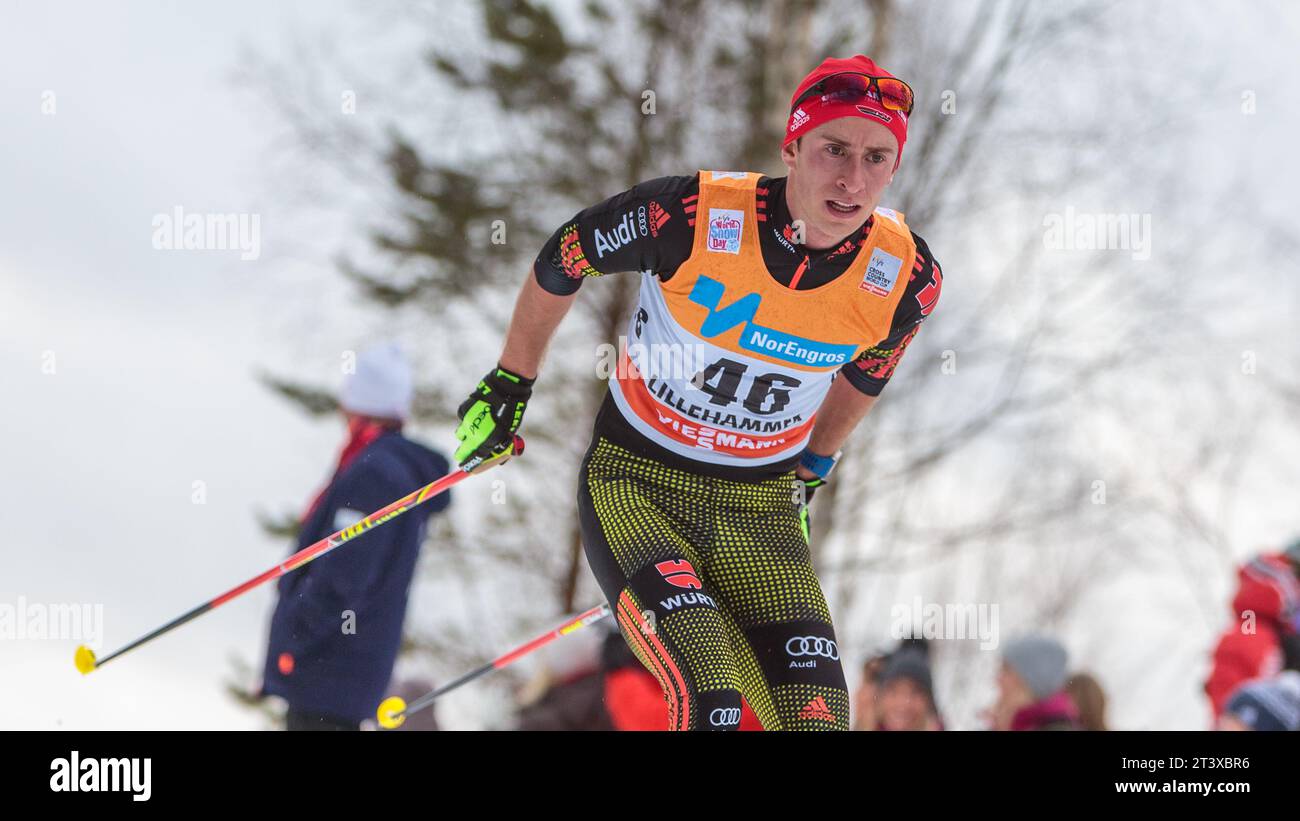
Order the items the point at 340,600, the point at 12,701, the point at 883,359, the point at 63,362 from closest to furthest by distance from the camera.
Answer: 1. the point at 883,359
2. the point at 340,600
3. the point at 12,701
4. the point at 63,362

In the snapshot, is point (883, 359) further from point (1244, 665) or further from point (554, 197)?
point (554, 197)

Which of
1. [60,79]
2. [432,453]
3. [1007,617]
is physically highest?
[60,79]

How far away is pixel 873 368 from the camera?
3732mm

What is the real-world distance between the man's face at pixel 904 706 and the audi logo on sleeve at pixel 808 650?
1.88 metres

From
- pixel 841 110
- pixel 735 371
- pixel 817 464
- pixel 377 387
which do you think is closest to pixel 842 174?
pixel 841 110

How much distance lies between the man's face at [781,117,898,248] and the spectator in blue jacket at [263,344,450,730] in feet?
5.62

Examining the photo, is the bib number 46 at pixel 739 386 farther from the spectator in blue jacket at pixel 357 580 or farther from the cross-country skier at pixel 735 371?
the spectator in blue jacket at pixel 357 580

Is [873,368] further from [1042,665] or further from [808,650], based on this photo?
[1042,665]
